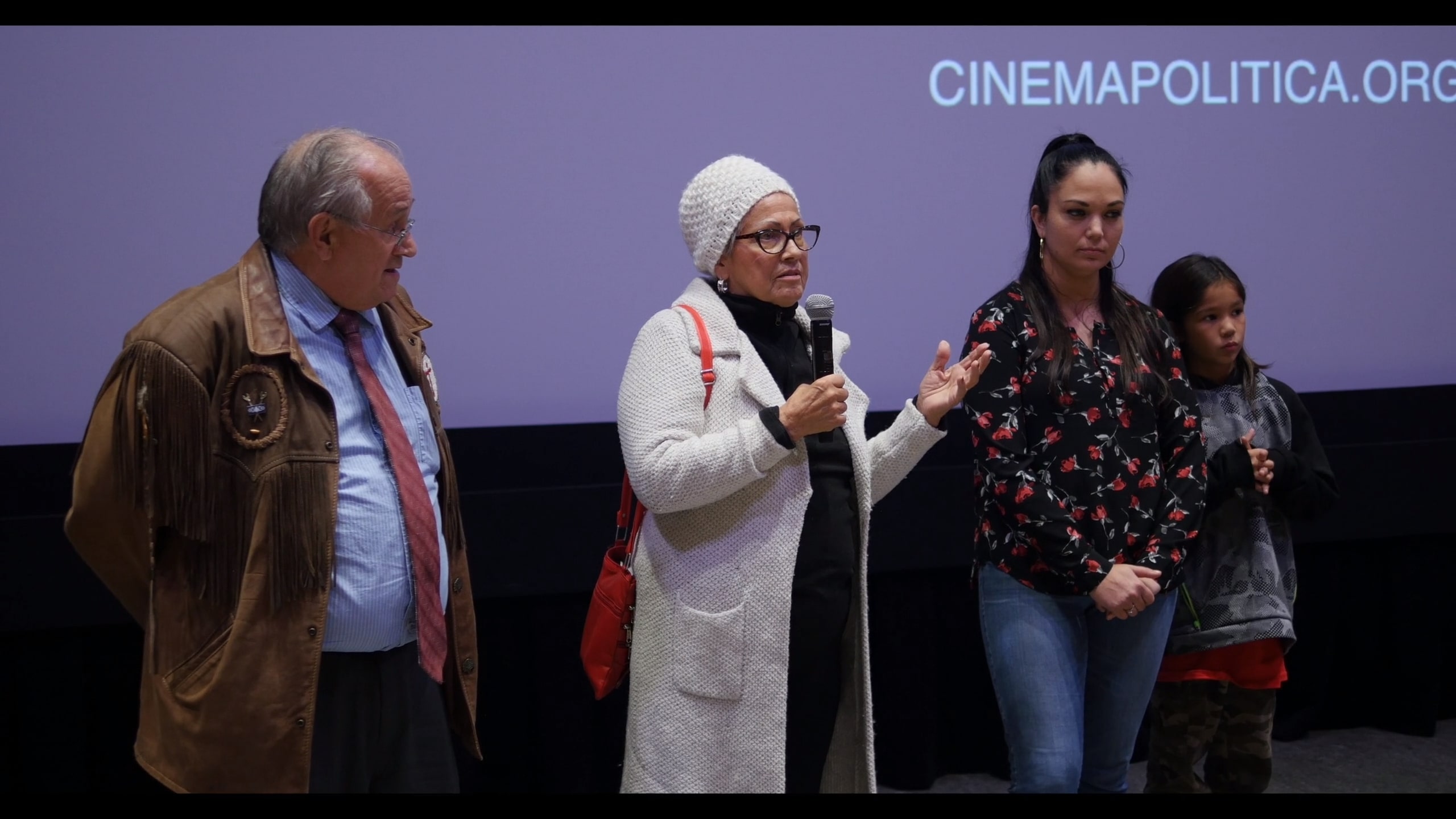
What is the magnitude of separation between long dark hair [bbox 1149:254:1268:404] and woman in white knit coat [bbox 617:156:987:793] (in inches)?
25.7

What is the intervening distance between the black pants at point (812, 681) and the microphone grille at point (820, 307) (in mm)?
452

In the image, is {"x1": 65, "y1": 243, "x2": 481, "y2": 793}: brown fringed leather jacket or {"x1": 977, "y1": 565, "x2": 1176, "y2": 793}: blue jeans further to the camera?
{"x1": 977, "y1": 565, "x2": 1176, "y2": 793}: blue jeans

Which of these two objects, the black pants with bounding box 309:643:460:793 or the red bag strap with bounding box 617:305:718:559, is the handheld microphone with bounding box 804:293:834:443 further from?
the black pants with bounding box 309:643:460:793

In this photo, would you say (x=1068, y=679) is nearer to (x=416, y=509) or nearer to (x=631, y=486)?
(x=631, y=486)

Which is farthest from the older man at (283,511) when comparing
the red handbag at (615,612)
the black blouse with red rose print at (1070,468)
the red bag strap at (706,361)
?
the black blouse with red rose print at (1070,468)

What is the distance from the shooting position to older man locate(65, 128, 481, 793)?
165 cm

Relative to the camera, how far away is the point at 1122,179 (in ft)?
7.32

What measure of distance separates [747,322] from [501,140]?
1228 millimetres

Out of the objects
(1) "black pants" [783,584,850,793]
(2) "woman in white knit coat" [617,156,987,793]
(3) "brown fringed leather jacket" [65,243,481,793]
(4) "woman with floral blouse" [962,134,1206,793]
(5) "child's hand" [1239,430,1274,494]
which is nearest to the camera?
(3) "brown fringed leather jacket" [65,243,481,793]

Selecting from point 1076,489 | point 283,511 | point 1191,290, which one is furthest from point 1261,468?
point 283,511

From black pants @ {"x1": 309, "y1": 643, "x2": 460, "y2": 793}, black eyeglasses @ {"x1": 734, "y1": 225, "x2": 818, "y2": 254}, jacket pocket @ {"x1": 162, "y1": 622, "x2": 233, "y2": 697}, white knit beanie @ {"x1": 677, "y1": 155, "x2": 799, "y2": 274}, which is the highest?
white knit beanie @ {"x1": 677, "y1": 155, "x2": 799, "y2": 274}

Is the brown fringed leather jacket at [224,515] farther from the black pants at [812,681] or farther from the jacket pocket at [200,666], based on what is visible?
the black pants at [812,681]

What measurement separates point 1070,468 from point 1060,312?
30 cm

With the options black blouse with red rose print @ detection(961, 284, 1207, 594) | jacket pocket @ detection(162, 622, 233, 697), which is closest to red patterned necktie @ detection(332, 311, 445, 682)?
jacket pocket @ detection(162, 622, 233, 697)
